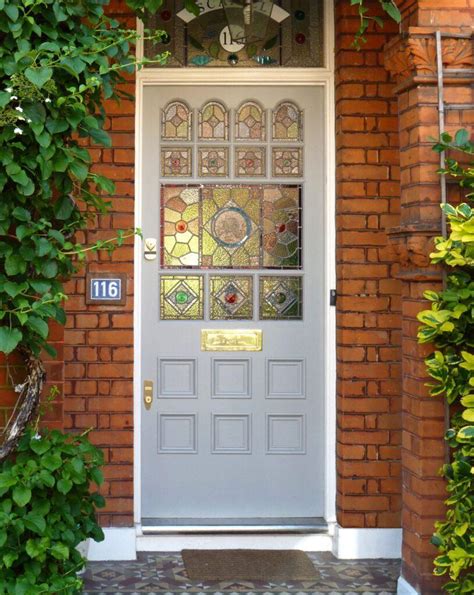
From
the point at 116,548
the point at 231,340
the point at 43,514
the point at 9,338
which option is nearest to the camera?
the point at 9,338

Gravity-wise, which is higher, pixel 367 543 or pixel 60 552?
pixel 60 552

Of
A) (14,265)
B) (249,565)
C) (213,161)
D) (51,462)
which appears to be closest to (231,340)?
(213,161)

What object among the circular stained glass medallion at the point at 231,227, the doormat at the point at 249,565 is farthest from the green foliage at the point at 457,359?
the circular stained glass medallion at the point at 231,227

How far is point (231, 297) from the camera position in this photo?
6.12 metres

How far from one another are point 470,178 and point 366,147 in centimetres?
127

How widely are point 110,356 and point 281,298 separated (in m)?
1.09

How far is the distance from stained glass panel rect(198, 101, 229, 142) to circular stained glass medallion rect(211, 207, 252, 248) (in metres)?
0.45

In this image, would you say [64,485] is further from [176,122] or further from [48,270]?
[176,122]

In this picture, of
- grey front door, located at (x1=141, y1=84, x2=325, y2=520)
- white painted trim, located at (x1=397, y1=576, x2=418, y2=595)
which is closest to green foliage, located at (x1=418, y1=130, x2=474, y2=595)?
white painted trim, located at (x1=397, y1=576, x2=418, y2=595)

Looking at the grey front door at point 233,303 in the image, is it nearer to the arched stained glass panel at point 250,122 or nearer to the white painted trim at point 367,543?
the arched stained glass panel at point 250,122

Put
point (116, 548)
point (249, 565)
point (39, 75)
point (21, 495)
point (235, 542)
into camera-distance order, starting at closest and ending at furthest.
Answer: point (39, 75), point (21, 495), point (249, 565), point (116, 548), point (235, 542)

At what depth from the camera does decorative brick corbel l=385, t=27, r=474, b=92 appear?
487cm

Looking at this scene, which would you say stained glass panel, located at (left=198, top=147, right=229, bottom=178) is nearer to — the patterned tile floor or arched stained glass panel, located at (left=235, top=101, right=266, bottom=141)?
arched stained glass panel, located at (left=235, top=101, right=266, bottom=141)

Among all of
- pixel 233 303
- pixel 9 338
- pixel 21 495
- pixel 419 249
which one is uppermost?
pixel 419 249
